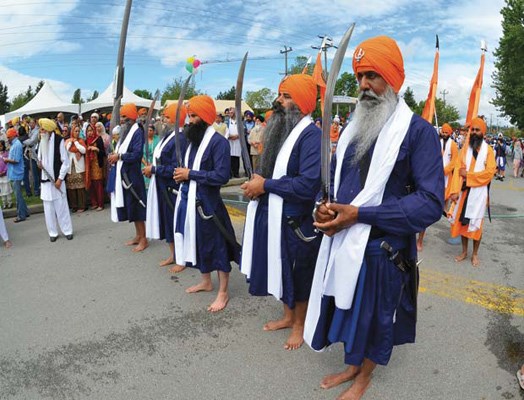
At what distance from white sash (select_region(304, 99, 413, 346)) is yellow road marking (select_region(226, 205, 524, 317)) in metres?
2.45

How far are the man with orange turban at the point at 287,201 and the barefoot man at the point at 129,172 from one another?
2837 mm

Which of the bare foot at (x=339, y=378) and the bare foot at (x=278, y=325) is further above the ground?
the bare foot at (x=339, y=378)

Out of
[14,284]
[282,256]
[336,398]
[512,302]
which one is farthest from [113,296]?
[512,302]

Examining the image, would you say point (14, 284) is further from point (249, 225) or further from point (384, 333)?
point (384, 333)

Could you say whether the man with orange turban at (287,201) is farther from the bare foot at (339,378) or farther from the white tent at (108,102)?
the white tent at (108,102)

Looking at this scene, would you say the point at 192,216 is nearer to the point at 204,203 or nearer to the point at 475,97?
the point at 204,203

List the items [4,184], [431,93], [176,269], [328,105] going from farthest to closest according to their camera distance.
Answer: [4,184] < [431,93] < [176,269] < [328,105]

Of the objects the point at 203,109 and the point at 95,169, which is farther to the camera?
the point at 95,169

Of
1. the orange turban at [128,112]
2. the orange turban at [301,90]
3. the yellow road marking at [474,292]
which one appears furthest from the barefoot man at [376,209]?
the orange turban at [128,112]

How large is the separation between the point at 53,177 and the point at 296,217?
4.67 meters

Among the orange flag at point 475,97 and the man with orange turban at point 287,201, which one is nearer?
the man with orange turban at point 287,201

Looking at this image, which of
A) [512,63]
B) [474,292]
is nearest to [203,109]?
[474,292]

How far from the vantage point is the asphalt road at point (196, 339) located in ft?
9.49

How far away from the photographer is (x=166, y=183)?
16.9 feet
